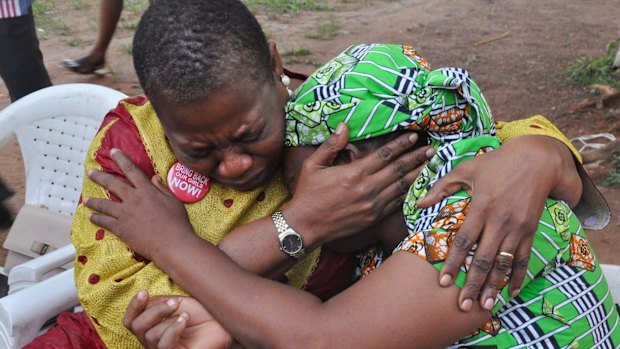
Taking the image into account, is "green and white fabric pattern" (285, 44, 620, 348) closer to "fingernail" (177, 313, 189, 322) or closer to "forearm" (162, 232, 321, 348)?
"forearm" (162, 232, 321, 348)

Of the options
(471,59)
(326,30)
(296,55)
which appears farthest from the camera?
(326,30)

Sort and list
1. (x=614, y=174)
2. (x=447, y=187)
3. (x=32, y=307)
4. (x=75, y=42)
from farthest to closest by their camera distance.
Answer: (x=75, y=42) < (x=614, y=174) < (x=32, y=307) < (x=447, y=187)

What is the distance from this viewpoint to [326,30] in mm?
7828

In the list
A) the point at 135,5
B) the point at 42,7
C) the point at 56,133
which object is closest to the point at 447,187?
the point at 56,133

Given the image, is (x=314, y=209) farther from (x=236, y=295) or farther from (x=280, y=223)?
(x=236, y=295)

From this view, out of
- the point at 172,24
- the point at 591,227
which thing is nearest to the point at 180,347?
the point at 172,24

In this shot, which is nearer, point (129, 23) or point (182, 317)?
→ point (182, 317)

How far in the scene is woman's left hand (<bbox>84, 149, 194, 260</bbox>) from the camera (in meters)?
1.84

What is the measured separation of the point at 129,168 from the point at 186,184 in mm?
155

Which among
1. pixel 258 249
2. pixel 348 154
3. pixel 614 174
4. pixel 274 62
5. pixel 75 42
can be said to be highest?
pixel 274 62

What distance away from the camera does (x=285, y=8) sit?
28.1ft

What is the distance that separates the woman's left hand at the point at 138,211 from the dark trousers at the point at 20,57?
2513 mm

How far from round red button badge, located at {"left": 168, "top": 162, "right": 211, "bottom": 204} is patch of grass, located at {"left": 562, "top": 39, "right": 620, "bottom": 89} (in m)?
4.55

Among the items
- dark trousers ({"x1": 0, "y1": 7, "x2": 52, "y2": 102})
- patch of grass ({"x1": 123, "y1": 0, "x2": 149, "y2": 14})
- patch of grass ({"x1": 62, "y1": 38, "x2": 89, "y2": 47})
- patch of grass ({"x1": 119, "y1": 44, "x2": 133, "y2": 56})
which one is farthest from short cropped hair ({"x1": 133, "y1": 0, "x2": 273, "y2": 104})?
patch of grass ({"x1": 123, "y1": 0, "x2": 149, "y2": 14})
